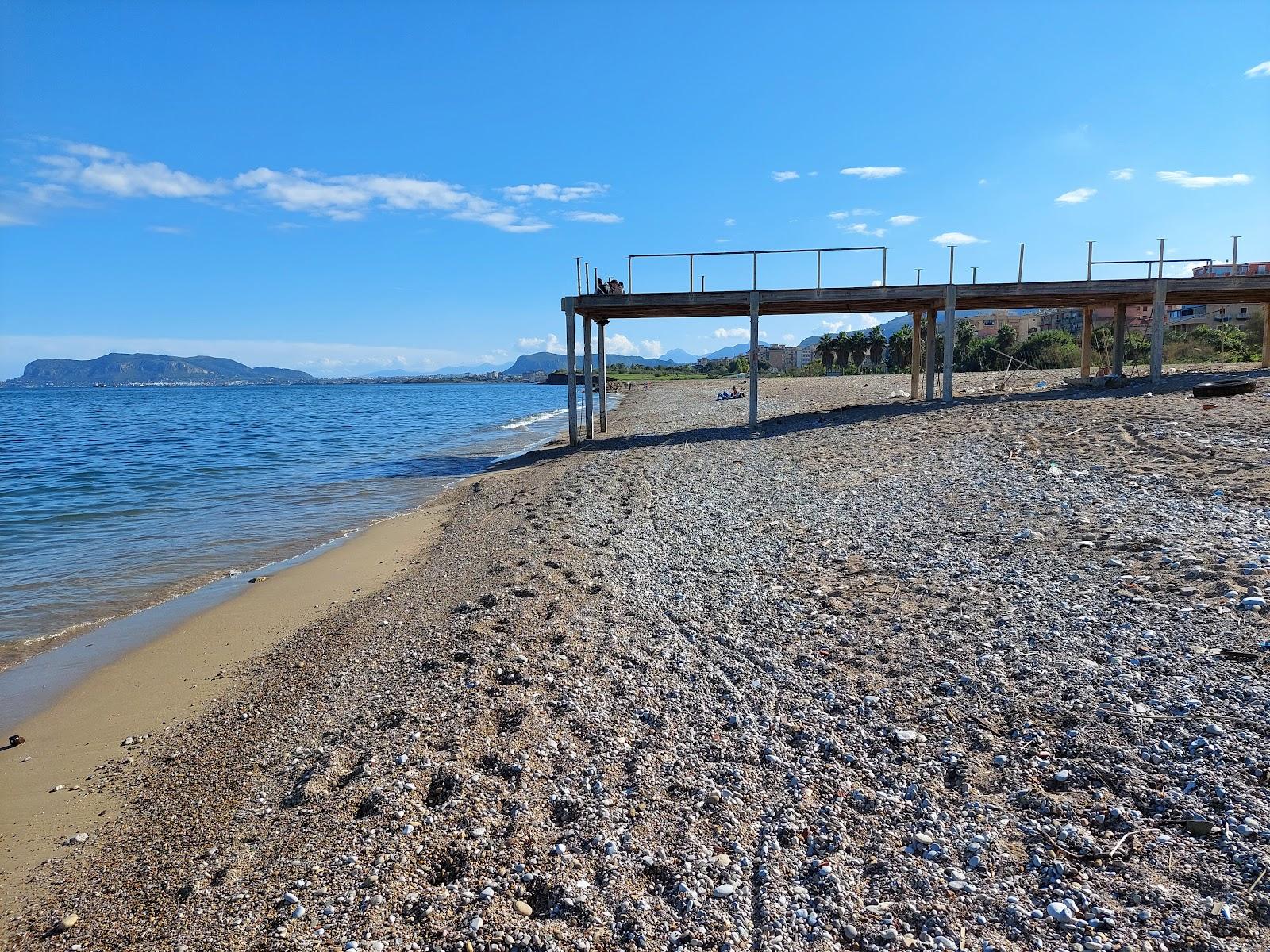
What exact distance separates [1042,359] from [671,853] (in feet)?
161

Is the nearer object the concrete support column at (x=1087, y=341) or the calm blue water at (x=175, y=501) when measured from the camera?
the calm blue water at (x=175, y=501)

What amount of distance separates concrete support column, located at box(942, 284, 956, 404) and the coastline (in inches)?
623

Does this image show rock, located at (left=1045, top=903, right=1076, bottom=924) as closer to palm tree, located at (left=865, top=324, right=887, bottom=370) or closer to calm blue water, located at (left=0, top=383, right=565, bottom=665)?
calm blue water, located at (left=0, top=383, right=565, bottom=665)

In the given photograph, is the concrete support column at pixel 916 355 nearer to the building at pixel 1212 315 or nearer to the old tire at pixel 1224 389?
the old tire at pixel 1224 389

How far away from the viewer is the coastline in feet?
14.2

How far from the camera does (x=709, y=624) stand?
632 cm

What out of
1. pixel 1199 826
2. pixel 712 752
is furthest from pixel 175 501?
pixel 1199 826

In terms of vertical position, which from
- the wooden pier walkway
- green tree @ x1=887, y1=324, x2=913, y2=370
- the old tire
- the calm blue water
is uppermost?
green tree @ x1=887, y1=324, x2=913, y2=370

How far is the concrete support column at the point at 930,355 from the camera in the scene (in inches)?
883

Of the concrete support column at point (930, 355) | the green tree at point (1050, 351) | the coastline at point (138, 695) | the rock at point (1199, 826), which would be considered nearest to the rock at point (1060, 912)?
the rock at point (1199, 826)

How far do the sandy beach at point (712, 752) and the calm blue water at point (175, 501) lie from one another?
2.25 meters

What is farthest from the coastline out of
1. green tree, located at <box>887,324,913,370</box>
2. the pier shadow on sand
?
green tree, located at <box>887,324,913,370</box>

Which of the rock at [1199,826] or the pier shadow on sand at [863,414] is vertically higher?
the pier shadow on sand at [863,414]

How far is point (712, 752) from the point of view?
428 centimetres
